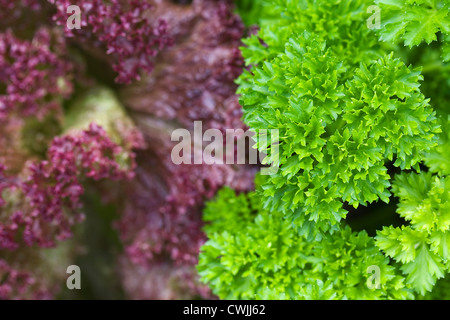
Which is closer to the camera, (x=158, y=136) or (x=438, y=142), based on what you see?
(x=438, y=142)

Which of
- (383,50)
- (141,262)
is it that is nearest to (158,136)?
(141,262)

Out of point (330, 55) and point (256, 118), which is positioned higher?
point (330, 55)

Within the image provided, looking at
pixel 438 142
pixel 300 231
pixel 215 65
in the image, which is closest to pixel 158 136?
pixel 215 65

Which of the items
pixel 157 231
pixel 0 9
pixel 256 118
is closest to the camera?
pixel 256 118

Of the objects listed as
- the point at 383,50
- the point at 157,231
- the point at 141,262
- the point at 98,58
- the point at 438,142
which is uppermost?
the point at 98,58
